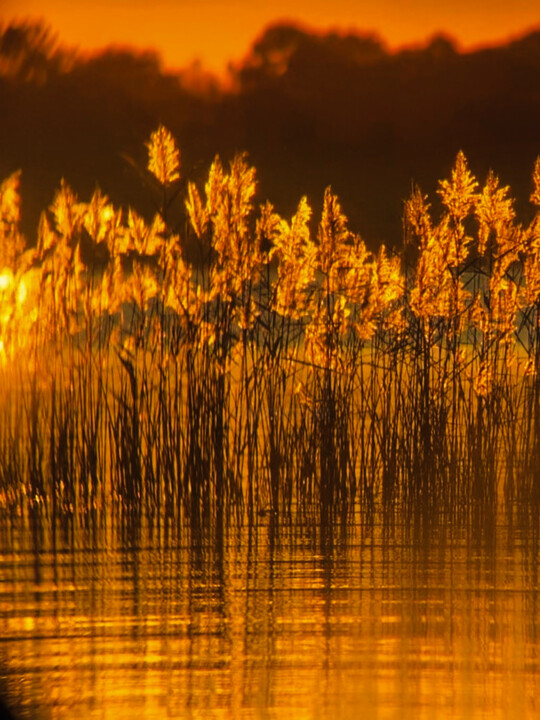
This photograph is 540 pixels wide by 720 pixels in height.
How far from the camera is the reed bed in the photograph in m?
4.51

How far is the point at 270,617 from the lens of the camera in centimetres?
296

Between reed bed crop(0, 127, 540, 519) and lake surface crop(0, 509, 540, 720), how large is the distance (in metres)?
0.21

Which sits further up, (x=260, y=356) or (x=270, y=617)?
(x=260, y=356)

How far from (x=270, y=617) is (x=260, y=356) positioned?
171 cm

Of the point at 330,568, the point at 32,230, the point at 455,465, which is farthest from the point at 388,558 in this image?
the point at 32,230

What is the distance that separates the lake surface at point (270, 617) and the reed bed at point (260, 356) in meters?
0.21

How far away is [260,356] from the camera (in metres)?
4.56

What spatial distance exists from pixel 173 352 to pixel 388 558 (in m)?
1.19

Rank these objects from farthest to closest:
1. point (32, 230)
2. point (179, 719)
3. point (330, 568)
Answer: point (32, 230) < point (330, 568) < point (179, 719)

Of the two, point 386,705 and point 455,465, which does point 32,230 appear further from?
point 386,705

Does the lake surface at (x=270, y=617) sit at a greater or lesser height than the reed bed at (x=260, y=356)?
lesser

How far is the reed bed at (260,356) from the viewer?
451 cm

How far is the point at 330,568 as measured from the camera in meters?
3.58

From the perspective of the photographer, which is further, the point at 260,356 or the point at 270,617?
the point at 260,356
